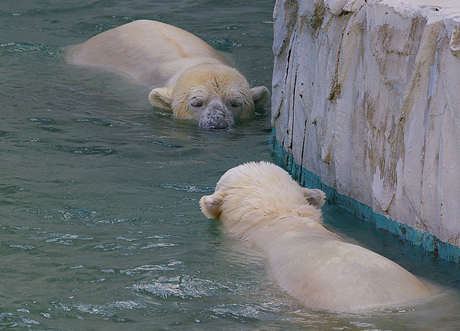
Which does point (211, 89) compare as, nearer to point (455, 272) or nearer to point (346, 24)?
point (346, 24)

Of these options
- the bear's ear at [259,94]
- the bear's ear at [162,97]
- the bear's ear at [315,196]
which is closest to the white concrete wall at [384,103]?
the bear's ear at [315,196]

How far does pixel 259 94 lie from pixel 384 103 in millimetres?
3665

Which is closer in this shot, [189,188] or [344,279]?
[344,279]

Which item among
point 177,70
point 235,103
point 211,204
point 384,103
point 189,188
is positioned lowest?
point 189,188

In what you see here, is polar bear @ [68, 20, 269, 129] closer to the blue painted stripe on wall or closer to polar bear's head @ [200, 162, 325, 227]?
the blue painted stripe on wall

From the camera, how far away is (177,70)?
808cm

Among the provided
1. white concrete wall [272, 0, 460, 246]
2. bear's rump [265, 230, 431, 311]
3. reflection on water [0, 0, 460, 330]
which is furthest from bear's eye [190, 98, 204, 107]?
bear's rump [265, 230, 431, 311]

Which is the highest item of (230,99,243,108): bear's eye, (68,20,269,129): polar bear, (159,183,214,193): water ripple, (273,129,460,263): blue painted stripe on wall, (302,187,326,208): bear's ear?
(68,20,269,129): polar bear

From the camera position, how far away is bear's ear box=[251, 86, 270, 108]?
24.4 ft

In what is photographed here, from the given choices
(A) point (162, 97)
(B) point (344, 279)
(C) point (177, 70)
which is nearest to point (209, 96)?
(A) point (162, 97)

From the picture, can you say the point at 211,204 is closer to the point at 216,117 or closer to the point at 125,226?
the point at 125,226

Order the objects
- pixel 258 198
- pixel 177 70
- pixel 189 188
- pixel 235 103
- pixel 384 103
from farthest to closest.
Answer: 1. pixel 177 70
2. pixel 235 103
3. pixel 189 188
4. pixel 258 198
5. pixel 384 103

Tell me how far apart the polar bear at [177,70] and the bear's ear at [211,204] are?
8.80ft

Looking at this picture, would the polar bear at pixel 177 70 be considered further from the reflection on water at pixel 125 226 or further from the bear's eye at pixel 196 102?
the reflection on water at pixel 125 226
